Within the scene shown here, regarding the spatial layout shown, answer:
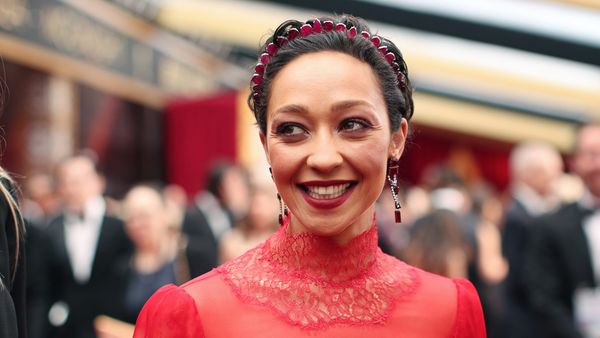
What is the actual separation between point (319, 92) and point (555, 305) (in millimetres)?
3267

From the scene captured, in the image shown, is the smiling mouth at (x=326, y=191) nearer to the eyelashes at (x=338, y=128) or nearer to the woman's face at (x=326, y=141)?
the woman's face at (x=326, y=141)

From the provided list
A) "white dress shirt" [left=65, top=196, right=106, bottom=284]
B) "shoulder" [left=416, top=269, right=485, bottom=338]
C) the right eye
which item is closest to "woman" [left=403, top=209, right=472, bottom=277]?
"white dress shirt" [left=65, top=196, right=106, bottom=284]

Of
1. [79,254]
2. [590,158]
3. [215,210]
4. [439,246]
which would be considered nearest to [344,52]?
[590,158]

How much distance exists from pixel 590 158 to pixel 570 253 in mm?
471

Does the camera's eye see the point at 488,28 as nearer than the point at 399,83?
No

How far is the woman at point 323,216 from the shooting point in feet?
6.34

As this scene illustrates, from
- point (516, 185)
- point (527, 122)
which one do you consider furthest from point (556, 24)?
point (527, 122)

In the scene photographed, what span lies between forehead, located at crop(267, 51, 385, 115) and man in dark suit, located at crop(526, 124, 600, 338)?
9.39 ft

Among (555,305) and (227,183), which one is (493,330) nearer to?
(555,305)

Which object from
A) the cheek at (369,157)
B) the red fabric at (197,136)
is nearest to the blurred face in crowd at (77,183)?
the cheek at (369,157)

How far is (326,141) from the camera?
1917 millimetres

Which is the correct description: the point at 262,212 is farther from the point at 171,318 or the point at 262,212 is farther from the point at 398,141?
the point at 171,318

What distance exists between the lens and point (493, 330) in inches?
216

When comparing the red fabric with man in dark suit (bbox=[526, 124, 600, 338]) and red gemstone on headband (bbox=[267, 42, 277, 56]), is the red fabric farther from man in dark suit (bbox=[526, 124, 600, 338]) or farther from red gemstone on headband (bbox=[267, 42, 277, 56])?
red gemstone on headband (bbox=[267, 42, 277, 56])
